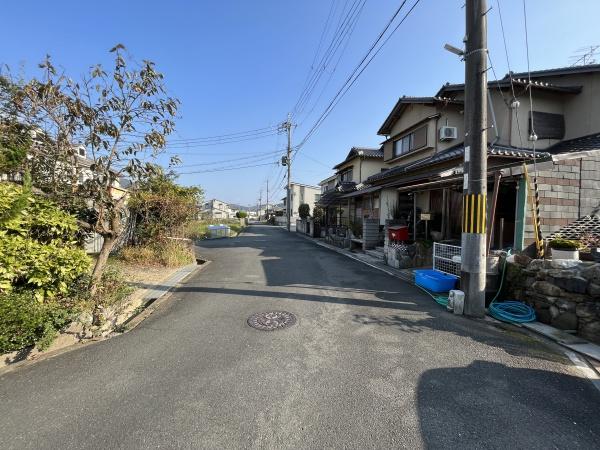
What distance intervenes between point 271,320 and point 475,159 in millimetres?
4677

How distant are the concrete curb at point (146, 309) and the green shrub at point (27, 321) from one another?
195mm

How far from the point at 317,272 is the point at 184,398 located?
6525mm

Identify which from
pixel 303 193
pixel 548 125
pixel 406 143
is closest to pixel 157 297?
pixel 406 143

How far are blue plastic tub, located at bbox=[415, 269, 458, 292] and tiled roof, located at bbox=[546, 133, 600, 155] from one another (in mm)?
7113

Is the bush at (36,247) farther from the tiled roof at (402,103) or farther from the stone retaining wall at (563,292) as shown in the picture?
the tiled roof at (402,103)

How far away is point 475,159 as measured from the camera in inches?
203

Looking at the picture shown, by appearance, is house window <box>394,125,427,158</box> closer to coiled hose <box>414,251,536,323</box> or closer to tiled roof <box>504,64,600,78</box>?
tiled roof <box>504,64,600,78</box>

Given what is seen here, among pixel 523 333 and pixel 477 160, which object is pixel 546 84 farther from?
pixel 523 333

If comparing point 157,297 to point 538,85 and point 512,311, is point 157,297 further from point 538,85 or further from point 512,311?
point 538,85

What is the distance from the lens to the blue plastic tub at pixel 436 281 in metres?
6.56

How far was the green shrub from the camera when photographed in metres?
3.27

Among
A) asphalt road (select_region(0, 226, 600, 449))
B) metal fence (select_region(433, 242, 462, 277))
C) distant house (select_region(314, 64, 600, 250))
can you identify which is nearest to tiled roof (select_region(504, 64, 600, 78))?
distant house (select_region(314, 64, 600, 250))

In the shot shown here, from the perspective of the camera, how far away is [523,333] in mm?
4547

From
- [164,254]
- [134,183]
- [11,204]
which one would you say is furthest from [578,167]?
[164,254]
